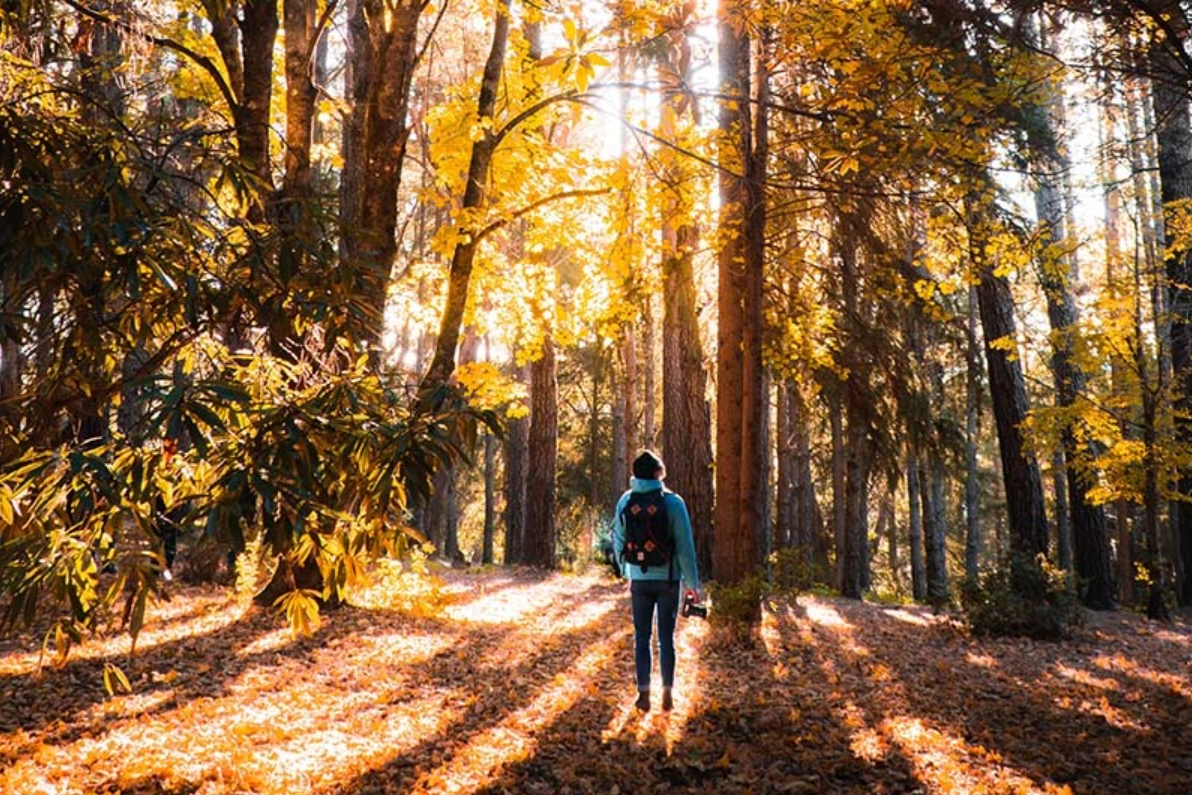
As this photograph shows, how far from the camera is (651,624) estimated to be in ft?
19.3

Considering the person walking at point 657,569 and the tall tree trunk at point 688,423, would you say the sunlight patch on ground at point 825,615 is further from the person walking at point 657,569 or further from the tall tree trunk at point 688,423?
the person walking at point 657,569

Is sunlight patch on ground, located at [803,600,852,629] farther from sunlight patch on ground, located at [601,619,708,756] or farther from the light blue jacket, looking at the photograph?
the light blue jacket

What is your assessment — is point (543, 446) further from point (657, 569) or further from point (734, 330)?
point (657, 569)

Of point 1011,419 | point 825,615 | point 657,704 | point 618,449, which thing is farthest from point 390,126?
point 618,449

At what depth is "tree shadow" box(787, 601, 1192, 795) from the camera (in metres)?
5.16

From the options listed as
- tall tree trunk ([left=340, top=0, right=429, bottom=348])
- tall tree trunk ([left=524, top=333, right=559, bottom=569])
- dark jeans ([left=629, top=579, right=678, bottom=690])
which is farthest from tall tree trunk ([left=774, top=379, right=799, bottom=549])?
dark jeans ([left=629, top=579, right=678, bottom=690])

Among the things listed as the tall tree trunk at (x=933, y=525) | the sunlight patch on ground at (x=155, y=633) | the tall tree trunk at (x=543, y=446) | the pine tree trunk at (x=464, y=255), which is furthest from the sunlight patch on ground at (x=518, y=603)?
the tall tree trunk at (x=933, y=525)

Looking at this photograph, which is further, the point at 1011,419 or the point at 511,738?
the point at 1011,419

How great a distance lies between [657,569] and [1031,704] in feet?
11.4

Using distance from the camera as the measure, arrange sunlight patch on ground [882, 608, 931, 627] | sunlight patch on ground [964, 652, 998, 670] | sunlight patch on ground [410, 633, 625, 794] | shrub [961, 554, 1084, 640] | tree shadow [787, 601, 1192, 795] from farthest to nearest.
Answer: sunlight patch on ground [882, 608, 931, 627]
shrub [961, 554, 1084, 640]
sunlight patch on ground [964, 652, 998, 670]
tree shadow [787, 601, 1192, 795]
sunlight patch on ground [410, 633, 625, 794]

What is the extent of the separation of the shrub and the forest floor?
674 millimetres

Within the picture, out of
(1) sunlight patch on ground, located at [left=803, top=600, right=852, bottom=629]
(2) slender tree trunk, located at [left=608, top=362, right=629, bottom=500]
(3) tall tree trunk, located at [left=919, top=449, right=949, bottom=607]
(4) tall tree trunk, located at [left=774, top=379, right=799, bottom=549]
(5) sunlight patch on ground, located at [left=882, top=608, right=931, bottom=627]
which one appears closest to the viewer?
(1) sunlight patch on ground, located at [left=803, top=600, right=852, bottom=629]

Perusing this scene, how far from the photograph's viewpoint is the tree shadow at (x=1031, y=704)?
203 inches

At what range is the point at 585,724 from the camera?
18.5 feet
